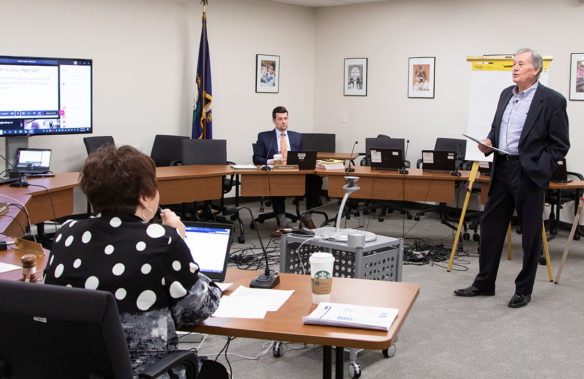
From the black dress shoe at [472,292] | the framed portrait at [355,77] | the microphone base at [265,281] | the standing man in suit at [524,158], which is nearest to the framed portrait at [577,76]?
the framed portrait at [355,77]

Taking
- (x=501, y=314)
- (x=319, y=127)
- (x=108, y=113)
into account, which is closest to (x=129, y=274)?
(x=501, y=314)

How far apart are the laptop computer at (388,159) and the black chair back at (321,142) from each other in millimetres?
2489

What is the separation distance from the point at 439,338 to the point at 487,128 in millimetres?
2161

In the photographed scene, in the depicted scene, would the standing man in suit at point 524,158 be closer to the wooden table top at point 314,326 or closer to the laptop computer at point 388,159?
the laptop computer at point 388,159

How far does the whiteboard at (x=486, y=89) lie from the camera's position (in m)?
5.23

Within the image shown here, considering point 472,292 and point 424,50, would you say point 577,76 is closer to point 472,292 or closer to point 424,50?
point 424,50

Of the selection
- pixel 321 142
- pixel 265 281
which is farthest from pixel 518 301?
pixel 321 142

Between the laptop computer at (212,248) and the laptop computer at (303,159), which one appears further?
the laptop computer at (303,159)

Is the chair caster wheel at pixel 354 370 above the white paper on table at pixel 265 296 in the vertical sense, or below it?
below

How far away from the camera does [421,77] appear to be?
849 cm

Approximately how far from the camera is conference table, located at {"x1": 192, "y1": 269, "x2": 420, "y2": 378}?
193cm

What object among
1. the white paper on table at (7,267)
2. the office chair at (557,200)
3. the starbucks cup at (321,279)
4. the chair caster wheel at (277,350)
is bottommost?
the chair caster wheel at (277,350)

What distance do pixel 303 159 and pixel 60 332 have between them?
5055 millimetres

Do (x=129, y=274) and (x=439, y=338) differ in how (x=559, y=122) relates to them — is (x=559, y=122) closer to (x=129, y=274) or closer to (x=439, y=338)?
(x=439, y=338)
